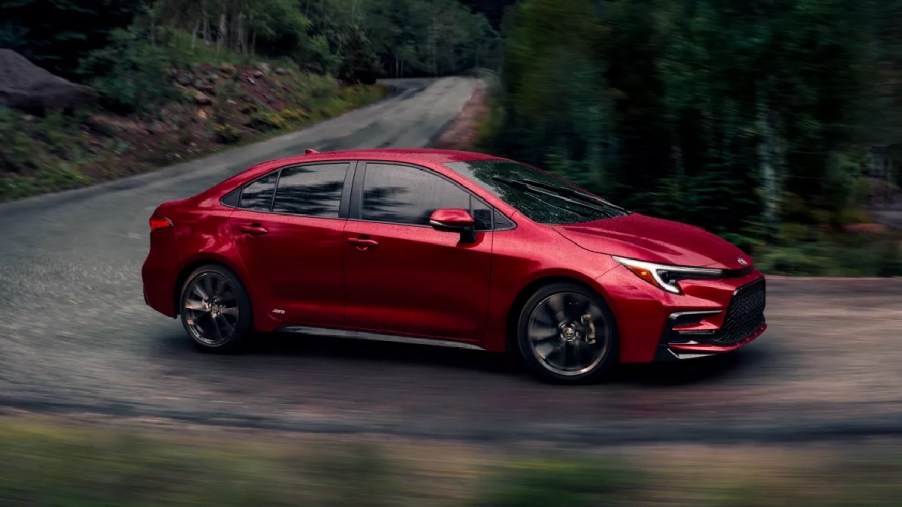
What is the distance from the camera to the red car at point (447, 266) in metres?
7.47

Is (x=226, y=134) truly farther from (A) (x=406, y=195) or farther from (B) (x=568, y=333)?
(B) (x=568, y=333)

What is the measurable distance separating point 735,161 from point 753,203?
1.88 feet

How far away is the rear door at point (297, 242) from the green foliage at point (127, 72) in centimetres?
2269

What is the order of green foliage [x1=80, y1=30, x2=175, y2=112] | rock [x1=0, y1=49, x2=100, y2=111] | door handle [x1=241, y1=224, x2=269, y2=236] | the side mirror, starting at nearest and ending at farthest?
the side mirror, door handle [x1=241, y1=224, x2=269, y2=236], rock [x1=0, y1=49, x2=100, y2=111], green foliage [x1=80, y1=30, x2=175, y2=112]

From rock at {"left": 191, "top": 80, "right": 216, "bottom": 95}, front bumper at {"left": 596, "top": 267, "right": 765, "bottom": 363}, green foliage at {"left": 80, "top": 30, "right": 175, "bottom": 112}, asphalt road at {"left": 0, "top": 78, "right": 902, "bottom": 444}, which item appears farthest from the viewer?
rock at {"left": 191, "top": 80, "right": 216, "bottom": 95}

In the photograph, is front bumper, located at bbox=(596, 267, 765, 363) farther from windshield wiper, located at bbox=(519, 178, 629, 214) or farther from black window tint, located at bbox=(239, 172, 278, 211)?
black window tint, located at bbox=(239, 172, 278, 211)

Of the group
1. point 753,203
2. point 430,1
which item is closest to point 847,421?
point 753,203

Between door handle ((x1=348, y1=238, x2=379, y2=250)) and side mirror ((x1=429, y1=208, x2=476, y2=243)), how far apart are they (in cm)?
54

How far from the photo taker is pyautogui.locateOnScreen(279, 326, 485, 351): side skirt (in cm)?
810

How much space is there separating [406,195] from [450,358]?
1.35m

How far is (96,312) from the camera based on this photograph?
1102 centimetres

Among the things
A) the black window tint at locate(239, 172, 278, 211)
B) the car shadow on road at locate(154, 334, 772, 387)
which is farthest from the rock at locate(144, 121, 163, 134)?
the black window tint at locate(239, 172, 278, 211)

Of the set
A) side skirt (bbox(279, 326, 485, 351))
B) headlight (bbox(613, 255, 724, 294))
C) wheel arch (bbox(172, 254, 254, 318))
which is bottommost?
side skirt (bbox(279, 326, 485, 351))

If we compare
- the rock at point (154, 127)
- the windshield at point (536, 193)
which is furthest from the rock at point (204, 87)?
the windshield at point (536, 193)
